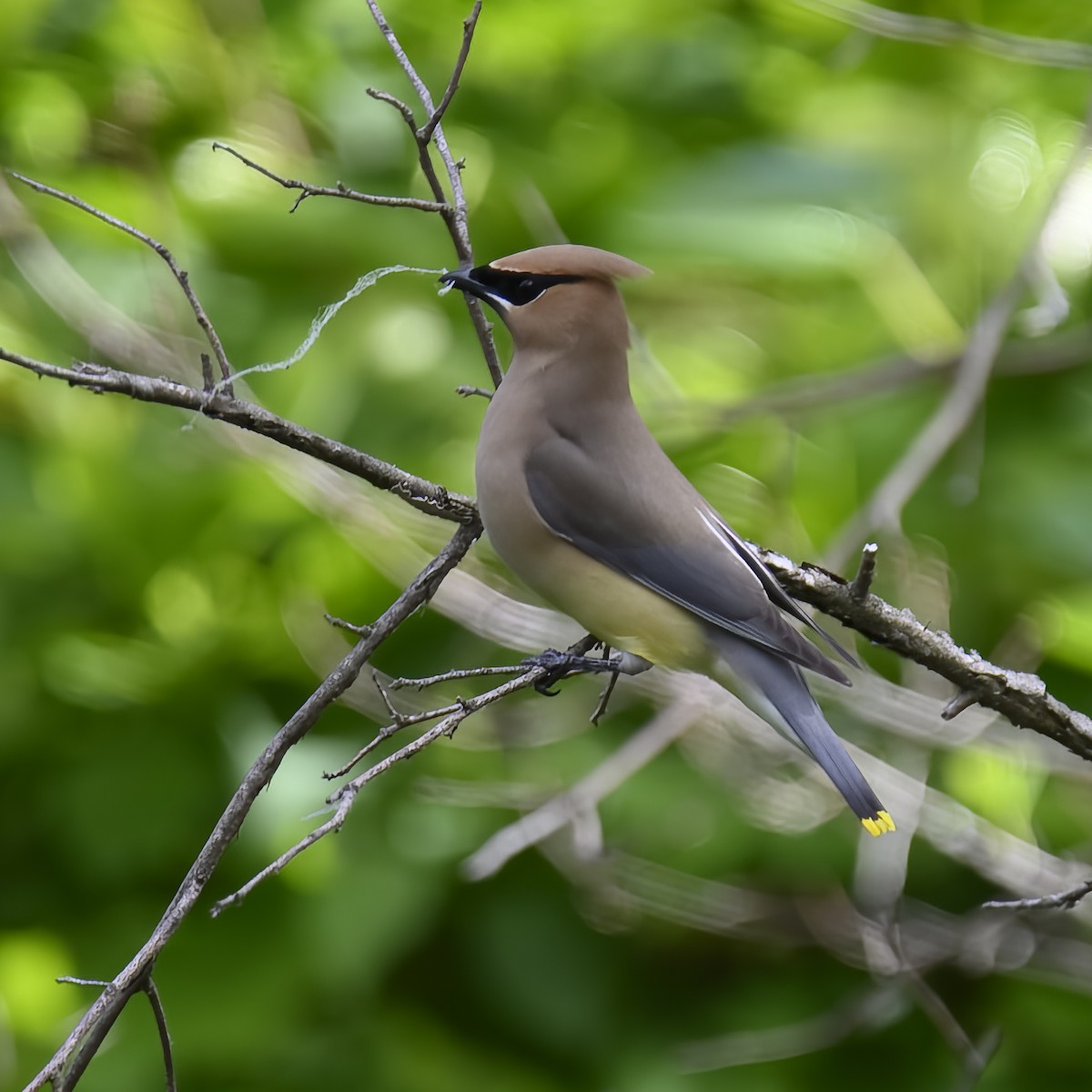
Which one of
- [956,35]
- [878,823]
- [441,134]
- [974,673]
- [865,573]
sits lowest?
[878,823]

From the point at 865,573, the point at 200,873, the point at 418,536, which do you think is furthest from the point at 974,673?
the point at 418,536

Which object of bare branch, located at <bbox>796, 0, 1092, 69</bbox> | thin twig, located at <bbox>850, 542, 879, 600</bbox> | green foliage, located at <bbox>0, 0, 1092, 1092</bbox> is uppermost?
bare branch, located at <bbox>796, 0, 1092, 69</bbox>

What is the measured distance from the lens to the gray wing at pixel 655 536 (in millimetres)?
2102

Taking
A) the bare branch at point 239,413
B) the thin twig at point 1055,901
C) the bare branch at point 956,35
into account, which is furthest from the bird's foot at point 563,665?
the bare branch at point 956,35

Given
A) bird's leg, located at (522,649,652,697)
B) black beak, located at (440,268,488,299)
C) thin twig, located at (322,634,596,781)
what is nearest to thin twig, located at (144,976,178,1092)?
thin twig, located at (322,634,596,781)

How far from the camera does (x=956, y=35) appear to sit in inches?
137

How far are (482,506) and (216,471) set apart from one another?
1474 millimetres

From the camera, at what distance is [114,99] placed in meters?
3.79

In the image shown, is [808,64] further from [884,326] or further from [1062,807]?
[1062,807]

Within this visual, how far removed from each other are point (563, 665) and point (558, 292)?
1.83 feet

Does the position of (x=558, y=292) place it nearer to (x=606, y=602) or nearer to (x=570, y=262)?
(x=570, y=262)

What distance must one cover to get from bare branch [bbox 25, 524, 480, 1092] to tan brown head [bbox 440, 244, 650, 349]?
0.60 meters

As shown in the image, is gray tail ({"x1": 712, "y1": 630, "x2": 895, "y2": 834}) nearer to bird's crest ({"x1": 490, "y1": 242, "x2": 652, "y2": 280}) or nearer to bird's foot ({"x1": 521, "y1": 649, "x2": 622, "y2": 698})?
bird's foot ({"x1": 521, "y1": 649, "x2": 622, "y2": 698})

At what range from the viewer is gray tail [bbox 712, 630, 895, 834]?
196 centimetres
